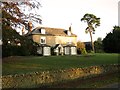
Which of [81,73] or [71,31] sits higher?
[71,31]

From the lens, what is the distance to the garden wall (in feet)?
51.8

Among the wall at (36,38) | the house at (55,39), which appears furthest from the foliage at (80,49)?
the wall at (36,38)

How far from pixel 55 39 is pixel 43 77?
47090 millimetres

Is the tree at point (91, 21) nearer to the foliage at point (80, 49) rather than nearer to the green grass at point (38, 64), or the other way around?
the foliage at point (80, 49)

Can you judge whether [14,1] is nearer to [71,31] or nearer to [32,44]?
[32,44]

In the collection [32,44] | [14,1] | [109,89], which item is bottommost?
[109,89]

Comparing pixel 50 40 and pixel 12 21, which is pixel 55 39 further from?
pixel 12 21

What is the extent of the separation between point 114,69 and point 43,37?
3984 cm

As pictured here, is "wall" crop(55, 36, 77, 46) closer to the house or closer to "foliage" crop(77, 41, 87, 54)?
the house

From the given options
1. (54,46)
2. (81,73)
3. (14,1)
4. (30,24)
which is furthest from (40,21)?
(54,46)

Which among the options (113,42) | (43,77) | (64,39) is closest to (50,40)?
(64,39)

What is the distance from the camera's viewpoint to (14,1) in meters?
22.8

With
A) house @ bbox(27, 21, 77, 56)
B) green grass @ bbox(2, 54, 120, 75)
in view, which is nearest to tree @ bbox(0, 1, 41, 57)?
green grass @ bbox(2, 54, 120, 75)

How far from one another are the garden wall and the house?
37.7 metres
